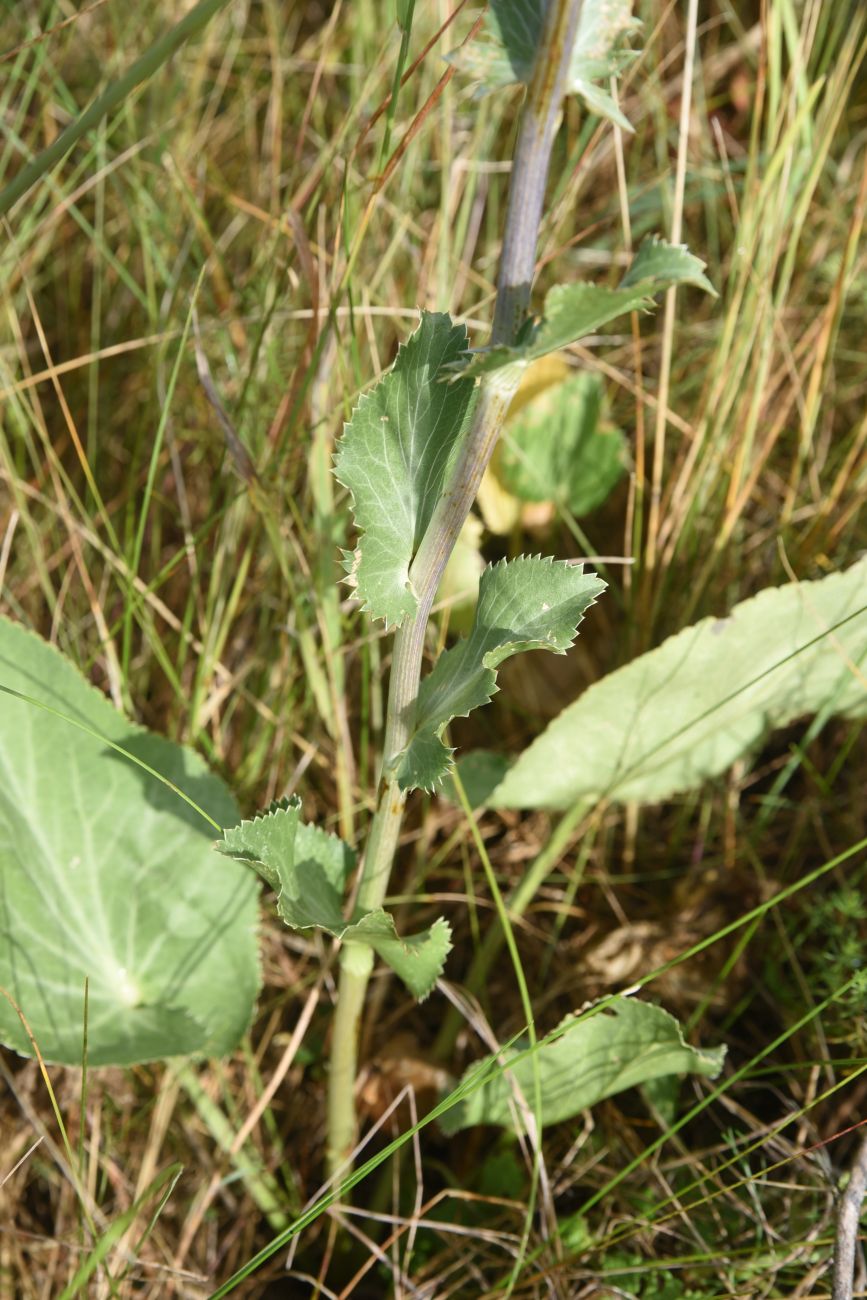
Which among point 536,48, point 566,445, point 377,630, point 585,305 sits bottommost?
point 377,630

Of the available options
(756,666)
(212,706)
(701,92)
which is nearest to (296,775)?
(212,706)

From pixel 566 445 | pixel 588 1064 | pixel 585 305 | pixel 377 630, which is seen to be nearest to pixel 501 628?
pixel 585 305

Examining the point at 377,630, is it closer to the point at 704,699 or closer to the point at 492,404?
the point at 704,699

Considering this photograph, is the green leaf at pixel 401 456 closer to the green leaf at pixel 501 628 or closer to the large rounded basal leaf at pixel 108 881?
the green leaf at pixel 501 628

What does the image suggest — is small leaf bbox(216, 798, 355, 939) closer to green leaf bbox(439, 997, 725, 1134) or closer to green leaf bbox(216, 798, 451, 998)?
green leaf bbox(216, 798, 451, 998)

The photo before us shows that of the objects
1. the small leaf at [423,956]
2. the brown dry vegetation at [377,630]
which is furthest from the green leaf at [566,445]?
the small leaf at [423,956]

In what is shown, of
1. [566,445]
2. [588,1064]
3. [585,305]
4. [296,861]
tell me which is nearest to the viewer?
[585,305]

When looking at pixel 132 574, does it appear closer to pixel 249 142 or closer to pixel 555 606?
pixel 555 606

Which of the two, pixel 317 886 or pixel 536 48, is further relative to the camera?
pixel 317 886

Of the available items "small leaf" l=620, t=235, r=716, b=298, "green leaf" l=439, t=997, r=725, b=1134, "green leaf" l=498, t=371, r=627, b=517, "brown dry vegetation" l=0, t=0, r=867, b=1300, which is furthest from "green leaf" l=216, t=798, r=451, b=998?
"green leaf" l=498, t=371, r=627, b=517
